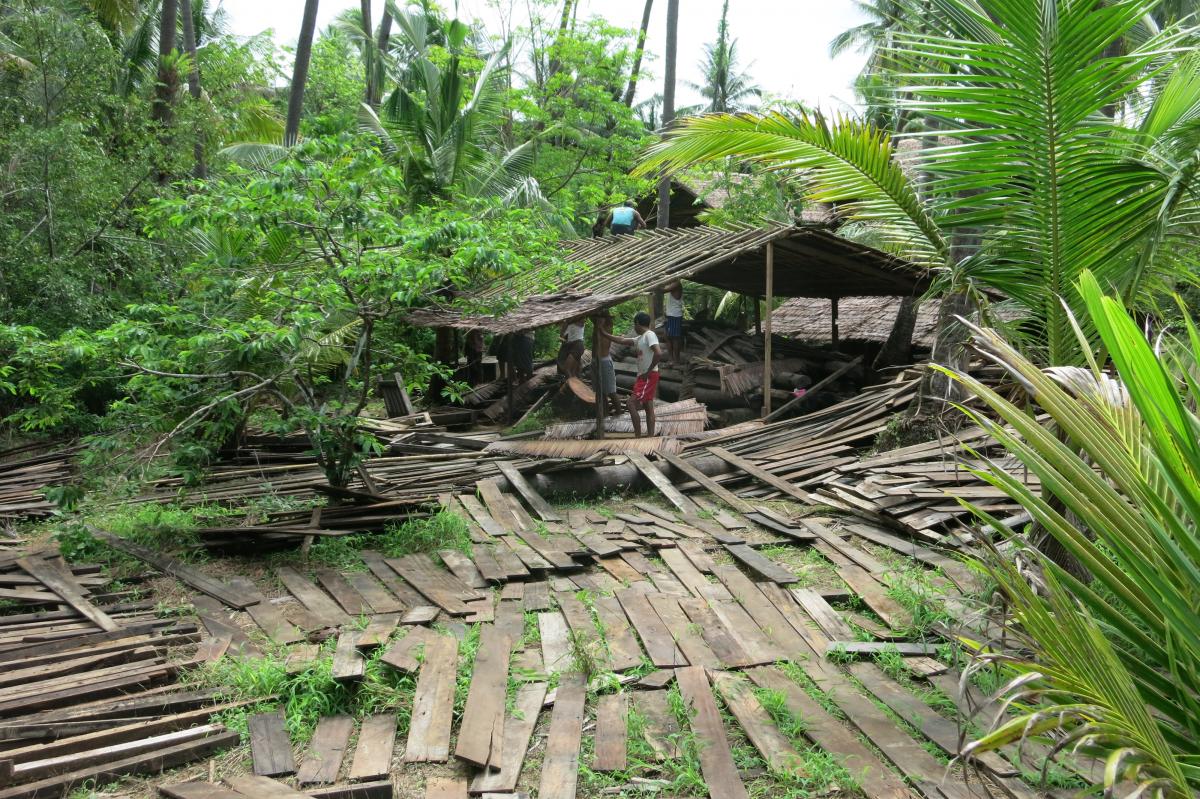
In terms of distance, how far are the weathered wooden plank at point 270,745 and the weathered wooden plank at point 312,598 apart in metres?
1.21

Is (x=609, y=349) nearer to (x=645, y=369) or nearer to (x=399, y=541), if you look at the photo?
(x=645, y=369)

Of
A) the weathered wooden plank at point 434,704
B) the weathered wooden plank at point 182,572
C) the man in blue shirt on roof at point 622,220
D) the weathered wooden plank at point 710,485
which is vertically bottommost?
the weathered wooden plank at point 710,485

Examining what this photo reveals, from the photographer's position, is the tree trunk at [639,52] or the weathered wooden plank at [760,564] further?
the tree trunk at [639,52]

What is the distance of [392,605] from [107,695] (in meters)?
1.76

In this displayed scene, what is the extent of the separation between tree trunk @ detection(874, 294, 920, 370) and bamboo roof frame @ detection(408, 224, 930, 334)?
1.13 ft

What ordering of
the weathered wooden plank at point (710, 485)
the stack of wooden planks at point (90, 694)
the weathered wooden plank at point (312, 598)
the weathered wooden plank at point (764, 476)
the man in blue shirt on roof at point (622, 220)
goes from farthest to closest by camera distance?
1. the man in blue shirt on roof at point (622, 220)
2. the weathered wooden plank at point (764, 476)
3. the weathered wooden plank at point (710, 485)
4. the weathered wooden plank at point (312, 598)
5. the stack of wooden planks at point (90, 694)

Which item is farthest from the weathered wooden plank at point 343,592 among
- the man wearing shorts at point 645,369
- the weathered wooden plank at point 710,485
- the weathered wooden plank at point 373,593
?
the man wearing shorts at point 645,369

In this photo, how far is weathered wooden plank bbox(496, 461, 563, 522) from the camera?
811 centimetres

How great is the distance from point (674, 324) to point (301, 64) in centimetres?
743

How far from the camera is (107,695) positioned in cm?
457

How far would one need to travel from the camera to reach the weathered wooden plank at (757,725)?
3.92m

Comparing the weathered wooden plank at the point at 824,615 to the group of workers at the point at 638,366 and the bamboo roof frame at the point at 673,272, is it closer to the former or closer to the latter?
the bamboo roof frame at the point at 673,272

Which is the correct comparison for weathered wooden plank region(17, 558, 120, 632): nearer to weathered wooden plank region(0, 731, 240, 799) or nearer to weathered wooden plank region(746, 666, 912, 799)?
weathered wooden plank region(0, 731, 240, 799)

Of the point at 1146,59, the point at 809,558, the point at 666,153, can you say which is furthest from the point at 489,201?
the point at 1146,59
